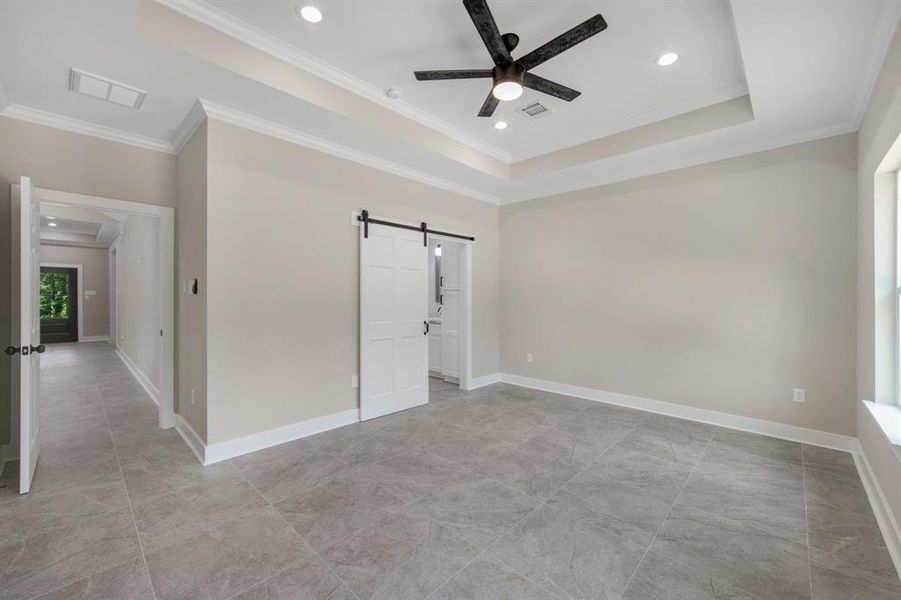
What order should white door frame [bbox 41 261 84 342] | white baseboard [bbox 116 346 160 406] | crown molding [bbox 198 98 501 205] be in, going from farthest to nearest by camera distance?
white door frame [bbox 41 261 84 342] → white baseboard [bbox 116 346 160 406] → crown molding [bbox 198 98 501 205]

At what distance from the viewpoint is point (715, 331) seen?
395 centimetres

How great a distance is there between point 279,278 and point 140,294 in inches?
156

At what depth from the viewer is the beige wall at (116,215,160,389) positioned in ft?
15.1

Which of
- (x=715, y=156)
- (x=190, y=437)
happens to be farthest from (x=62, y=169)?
(x=715, y=156)

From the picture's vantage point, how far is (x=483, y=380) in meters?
5.59

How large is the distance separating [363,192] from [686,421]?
4271mm

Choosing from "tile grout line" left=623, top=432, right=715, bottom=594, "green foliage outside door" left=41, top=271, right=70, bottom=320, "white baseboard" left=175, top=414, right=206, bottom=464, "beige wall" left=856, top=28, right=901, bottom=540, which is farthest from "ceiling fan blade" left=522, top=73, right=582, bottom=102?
"green foliage outside door" left=41, top=271, right=70, bottom=320

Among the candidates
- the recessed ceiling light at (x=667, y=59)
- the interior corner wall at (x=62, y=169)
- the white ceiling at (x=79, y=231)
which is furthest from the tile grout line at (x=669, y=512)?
the white ceiling at (x=79, y=231)

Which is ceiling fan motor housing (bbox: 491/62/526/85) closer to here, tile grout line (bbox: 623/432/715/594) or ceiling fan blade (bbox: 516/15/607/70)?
ceiling fan blade (bbox: 516/15/607/70)

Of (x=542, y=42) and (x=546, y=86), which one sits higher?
(x=542, y=42)

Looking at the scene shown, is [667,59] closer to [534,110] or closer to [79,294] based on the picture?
[534,110]

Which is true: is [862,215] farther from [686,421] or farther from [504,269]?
[504,269]

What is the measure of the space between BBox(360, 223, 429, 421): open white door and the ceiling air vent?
1.76 metres

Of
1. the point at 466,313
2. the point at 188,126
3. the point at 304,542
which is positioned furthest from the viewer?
the point at 466,313
